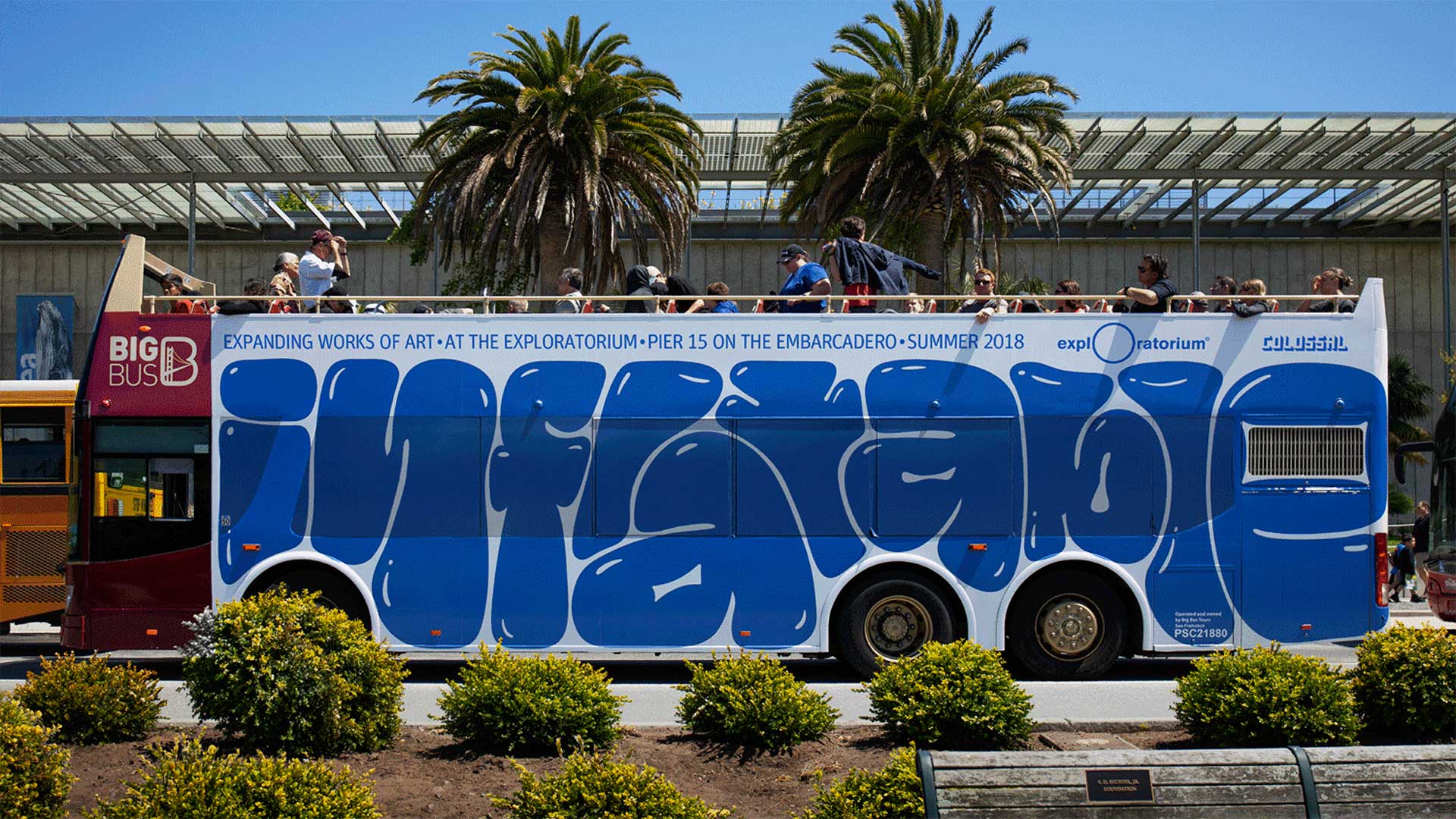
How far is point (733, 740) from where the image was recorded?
7.57m

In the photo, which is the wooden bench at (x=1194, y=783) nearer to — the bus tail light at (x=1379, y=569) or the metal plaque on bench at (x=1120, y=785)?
the metal plaque on bench at (x=1120, y=785)

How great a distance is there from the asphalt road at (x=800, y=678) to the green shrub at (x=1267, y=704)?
83 cm

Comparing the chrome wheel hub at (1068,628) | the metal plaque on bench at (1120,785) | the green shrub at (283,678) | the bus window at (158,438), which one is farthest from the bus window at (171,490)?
the metal plaque on bench at (1120,785)

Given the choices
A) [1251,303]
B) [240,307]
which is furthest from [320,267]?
[1251,303]

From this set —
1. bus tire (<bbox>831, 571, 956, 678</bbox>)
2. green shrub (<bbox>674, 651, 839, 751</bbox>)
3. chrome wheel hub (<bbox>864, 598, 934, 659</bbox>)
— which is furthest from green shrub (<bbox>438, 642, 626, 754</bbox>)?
chrome wheel hub (<bbox>864, 598, 934, 659</bbox>)

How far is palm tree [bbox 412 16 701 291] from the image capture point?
76.0 ft

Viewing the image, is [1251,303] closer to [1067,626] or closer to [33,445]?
[1067,626]

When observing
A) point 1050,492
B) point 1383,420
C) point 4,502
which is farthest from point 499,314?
point 1383,420

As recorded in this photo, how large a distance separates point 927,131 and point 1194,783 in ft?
64.9

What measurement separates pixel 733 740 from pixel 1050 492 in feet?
17.1

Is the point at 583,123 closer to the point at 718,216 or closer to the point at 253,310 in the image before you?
the point at 253,310

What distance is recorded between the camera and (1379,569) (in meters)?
11.6

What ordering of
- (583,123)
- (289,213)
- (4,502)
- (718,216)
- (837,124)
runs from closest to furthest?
(4,502), (583,123), (837,124), (718,216), (289,213)

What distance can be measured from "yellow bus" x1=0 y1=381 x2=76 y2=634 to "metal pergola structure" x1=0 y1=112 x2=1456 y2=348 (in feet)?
54.6
